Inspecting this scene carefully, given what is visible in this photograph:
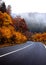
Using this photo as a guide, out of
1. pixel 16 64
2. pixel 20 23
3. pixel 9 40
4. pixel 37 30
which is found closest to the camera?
pixel 16 64

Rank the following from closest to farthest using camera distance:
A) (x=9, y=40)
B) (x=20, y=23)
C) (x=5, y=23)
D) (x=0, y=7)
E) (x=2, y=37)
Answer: (x=2, y=37)
(x=9, y=40)
(x=5, y=23)
(x=0, y=7)
(x=20, y=23)

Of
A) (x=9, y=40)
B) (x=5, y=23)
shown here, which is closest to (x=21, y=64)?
(x=9, y=40)

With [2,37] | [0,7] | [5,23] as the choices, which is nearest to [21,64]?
[2,37]

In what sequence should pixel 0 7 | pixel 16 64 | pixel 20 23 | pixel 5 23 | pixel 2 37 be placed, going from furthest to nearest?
pixel 20 23
pixel 0 7
pixel 5 23
pixel 2 37
pixel 16 64

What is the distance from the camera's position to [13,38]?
221 ft

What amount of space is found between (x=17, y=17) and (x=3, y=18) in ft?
176

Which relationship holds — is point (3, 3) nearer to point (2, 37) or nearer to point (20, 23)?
point (20, 23)

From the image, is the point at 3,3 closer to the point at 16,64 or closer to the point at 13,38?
the point at 13,38

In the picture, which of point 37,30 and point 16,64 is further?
point 37,30

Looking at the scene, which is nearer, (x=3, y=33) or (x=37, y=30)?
(x=3, y=33)

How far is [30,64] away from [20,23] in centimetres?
10641

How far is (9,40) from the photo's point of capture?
6372 centimetres

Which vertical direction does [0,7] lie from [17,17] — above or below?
above

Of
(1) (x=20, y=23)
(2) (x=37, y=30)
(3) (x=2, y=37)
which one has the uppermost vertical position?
(3) (x=2, y=37)
